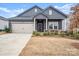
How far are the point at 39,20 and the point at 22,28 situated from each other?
447 millimetres

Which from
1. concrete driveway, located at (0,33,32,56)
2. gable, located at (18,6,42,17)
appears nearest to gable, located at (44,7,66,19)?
gable, located at (18,6,42,17)

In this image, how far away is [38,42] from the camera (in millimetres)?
7320

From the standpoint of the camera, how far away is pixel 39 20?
7.56 meters

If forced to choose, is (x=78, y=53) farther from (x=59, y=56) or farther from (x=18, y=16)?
(x=18, y=16)

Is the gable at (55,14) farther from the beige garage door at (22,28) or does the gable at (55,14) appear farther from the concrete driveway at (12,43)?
the concrete driveway at (12,43)

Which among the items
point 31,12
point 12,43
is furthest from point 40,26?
point 12,43

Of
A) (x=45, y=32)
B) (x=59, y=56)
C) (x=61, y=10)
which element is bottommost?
(x=59, y=56)

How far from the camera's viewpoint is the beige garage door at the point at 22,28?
24.7ft

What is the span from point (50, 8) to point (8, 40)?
117cm

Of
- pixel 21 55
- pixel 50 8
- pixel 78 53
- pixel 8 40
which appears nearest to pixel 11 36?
pixel 8 40

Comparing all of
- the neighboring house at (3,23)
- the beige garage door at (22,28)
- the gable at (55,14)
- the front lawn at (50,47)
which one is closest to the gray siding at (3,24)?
the neighboring house at (3,23)

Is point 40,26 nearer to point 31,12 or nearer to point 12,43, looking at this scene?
point 31,12

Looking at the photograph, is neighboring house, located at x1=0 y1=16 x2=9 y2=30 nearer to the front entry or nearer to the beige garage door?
the beige garage door

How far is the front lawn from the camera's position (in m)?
7.11
